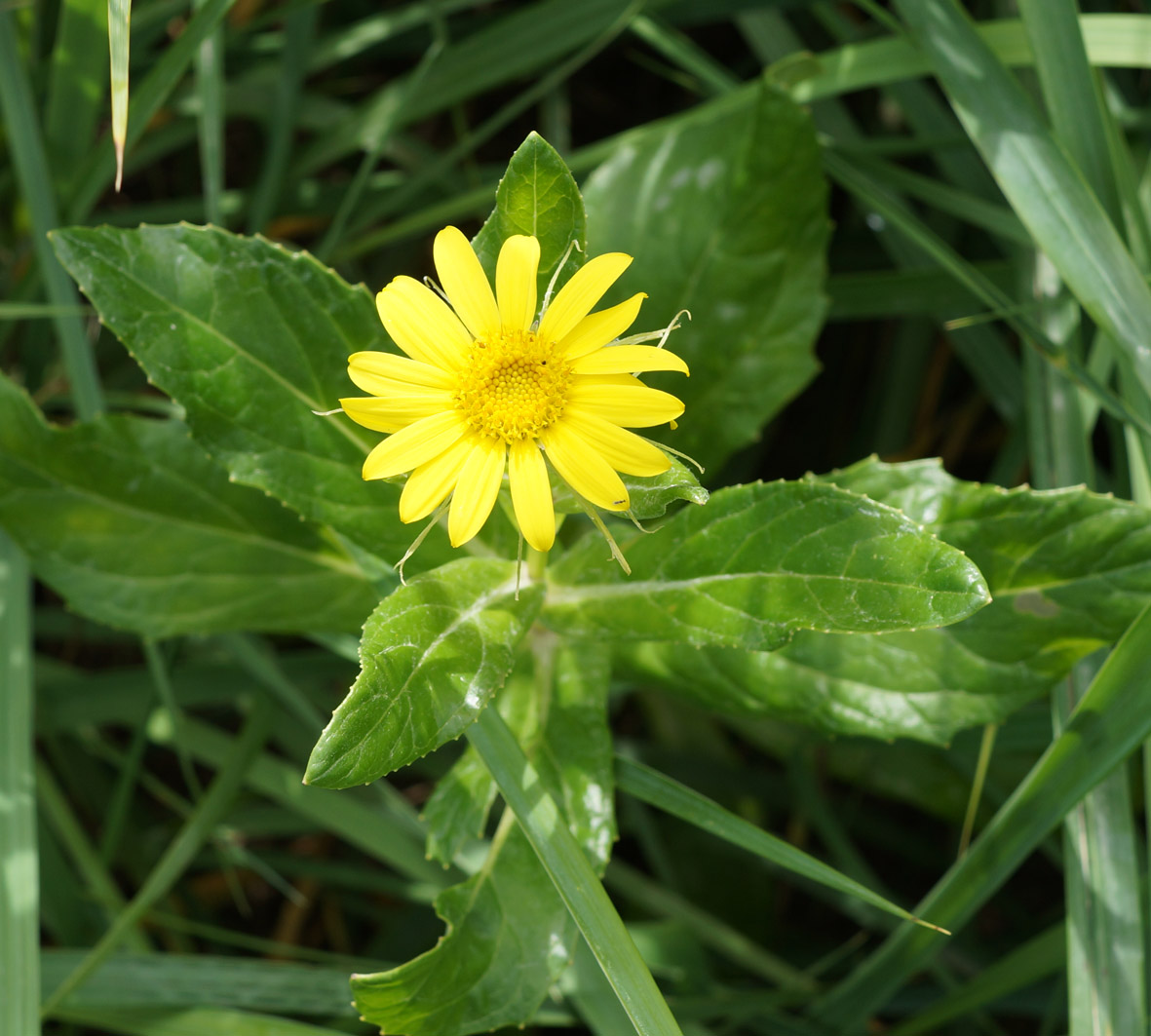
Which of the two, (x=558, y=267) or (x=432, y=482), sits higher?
(x=558, y=267)

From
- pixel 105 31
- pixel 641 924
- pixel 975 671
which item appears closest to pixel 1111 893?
pixel 975 671

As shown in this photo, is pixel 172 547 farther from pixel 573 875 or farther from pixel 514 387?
pixel 573 875

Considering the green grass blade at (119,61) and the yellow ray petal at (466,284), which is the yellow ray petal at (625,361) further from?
the green grass blade at (119,61)

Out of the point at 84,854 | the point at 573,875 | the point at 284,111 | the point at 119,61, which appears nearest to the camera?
the point at 573,875

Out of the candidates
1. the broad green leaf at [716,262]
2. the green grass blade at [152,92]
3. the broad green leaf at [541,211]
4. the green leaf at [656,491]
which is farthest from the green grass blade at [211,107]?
the green leaf at [656,491]

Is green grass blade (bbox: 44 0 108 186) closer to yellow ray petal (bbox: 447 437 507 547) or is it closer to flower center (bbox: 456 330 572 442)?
flower center (bbox: 456 330 572 442)

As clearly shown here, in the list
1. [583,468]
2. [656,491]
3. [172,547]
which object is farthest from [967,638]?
[172,547]

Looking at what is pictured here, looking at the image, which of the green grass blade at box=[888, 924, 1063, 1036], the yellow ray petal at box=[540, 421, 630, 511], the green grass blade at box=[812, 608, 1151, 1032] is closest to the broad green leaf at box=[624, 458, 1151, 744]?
the green grass blade at box=[812, 608, 1151, 1032]

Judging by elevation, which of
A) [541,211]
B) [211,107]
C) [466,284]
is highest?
[211,107]
